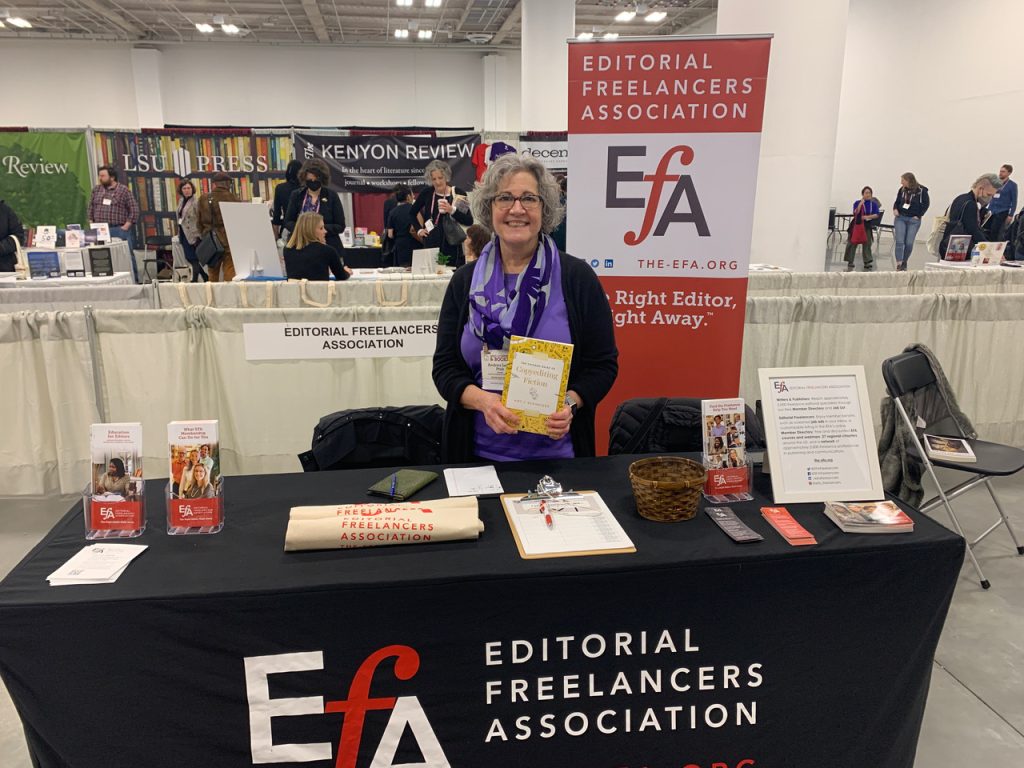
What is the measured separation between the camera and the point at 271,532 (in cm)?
158

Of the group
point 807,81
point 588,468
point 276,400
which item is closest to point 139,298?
point 276,400

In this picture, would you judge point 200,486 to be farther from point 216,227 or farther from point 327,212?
point 327,212

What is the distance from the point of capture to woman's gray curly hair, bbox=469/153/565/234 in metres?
1.99

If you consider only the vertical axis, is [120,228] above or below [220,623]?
above

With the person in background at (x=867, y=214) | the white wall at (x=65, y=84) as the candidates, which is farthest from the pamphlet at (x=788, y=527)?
the white wall at (x=65, y=84)

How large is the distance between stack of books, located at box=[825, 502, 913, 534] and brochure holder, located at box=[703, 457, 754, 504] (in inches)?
7.5

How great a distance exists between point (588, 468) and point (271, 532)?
84 cm

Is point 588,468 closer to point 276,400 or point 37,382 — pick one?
point 276,400

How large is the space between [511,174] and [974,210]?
886 centimetres

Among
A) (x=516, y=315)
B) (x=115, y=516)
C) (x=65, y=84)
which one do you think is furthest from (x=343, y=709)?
(x=65, y=84)

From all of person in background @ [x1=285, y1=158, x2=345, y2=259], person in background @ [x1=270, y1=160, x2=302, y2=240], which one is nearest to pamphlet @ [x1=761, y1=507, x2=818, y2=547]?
person in background @ [x1=285, y1=158, x2=345, y2=259]

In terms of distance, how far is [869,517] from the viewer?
5.29ft

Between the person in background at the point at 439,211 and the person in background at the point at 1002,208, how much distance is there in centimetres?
675

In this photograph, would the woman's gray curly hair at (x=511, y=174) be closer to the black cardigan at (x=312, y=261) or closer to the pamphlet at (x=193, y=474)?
the pamphlet at (x=193, y=474)
